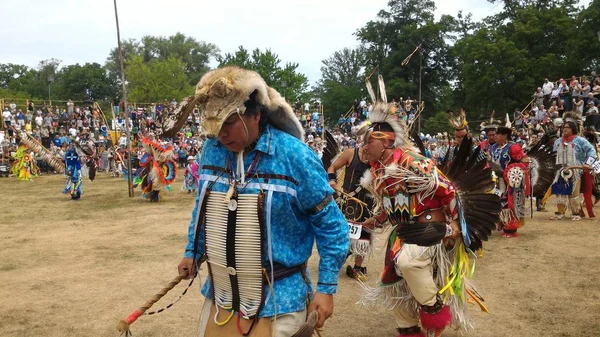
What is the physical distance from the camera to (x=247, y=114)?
239 cm

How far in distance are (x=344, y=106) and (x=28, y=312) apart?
53.7 m

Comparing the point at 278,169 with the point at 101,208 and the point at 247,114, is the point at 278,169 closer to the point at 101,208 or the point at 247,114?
the point at 247,114

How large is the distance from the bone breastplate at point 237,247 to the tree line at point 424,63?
25.2 meters

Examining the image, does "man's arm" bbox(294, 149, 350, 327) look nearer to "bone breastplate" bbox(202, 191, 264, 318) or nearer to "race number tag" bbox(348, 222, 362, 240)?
"bone breastplate" bbox(202, 191, 264, 318)

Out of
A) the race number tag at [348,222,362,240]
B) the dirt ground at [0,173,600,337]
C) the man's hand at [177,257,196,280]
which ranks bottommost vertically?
the dirt ground at [0,173,600,337]

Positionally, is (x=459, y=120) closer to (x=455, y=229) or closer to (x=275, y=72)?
(x=455, y=229)

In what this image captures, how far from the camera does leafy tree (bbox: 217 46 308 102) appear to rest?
53750mm

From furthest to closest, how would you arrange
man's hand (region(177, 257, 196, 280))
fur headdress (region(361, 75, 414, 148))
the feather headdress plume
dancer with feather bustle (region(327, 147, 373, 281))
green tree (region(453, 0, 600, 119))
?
green tree (region(453, 0, 600, 119))
the feather headdress plume
dancer with feather bustle (region(327, 147, 373, 281))
fur headdress (region(361, 75, 414, 148))
man's hand (region(177, 257, 196, 280))

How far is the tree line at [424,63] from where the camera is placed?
117 ft

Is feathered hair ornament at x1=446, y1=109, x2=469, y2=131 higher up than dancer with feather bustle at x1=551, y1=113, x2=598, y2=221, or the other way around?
feathered hair ornament at x1=446, y1=109, x2=469, y2=131

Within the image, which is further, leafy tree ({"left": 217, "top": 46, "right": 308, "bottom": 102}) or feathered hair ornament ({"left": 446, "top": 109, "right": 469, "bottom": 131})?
leafy tree ({"left": 217, "top": 46, "right": 308, "bottom": 102})

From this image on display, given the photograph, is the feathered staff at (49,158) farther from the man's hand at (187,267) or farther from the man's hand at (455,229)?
the man's hand at (187,267)

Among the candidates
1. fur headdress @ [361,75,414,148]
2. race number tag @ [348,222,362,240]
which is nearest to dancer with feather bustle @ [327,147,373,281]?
race number tag @ [348,222,362,240]

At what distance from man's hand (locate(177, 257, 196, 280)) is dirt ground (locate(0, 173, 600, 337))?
2137 mm
